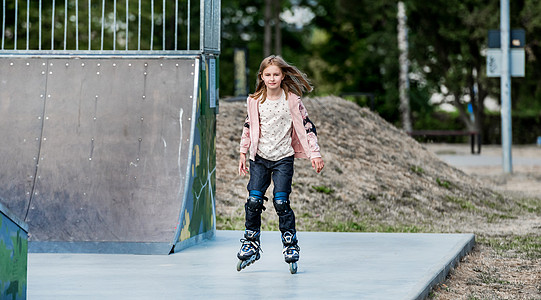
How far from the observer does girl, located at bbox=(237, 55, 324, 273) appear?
6.81 meters

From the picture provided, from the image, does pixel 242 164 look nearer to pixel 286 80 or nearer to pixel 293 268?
pixel 286 80

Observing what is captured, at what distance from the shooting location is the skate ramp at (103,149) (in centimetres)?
795

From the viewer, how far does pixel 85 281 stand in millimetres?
6426

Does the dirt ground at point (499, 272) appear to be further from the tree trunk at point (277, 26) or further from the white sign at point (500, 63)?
the tree trunk at point (277, 26)

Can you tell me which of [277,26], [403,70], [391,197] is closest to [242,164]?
[391,197]

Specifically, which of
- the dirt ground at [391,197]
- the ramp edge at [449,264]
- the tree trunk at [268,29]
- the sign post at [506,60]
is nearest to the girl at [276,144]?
the ramp edge at [449,264]

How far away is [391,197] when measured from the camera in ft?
42.5

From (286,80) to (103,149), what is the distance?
211 centimetres

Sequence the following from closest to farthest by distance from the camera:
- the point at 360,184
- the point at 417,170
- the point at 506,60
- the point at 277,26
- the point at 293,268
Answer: the point at 293,268 < the point at 360,184 < the point at 417,170 < the point at 506,60 < the point at 277,26

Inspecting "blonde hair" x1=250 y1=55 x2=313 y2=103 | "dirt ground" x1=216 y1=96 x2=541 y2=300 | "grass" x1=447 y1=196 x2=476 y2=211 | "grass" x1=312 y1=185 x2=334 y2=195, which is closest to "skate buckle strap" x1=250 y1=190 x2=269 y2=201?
"blonde hair" x1=250 y1=55 x2=313 y2=103

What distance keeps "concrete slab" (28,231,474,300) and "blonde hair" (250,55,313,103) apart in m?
1.34

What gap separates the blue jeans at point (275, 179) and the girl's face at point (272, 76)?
0.54 metres

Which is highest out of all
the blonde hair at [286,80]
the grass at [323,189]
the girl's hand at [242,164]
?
the blonde hair at [286,80]

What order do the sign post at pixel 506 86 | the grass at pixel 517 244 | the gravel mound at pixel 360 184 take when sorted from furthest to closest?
1. the sign post at pixel 506 86
2. the gravel mound at pixel 360 184
3. the grass at pixel 517 244
